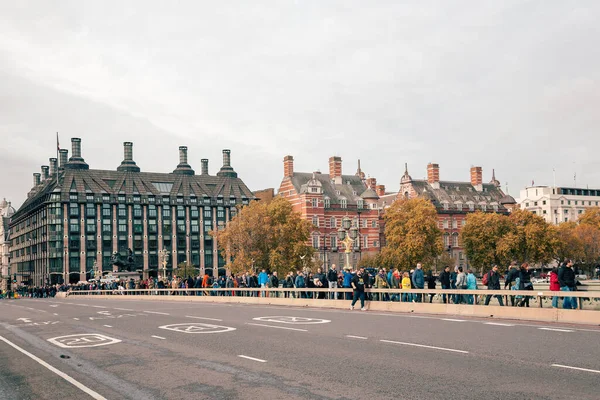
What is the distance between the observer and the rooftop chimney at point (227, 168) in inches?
6186

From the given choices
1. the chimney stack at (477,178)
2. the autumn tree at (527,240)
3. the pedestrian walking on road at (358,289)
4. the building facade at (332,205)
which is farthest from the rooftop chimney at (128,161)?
the pedestrian walking on road at (358,289)

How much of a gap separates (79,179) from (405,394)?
134114 millimetres

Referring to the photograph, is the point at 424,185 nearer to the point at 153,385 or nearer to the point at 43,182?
the point at 43,182

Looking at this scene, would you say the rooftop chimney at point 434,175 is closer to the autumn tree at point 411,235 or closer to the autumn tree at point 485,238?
the autumn tree at point 485,238

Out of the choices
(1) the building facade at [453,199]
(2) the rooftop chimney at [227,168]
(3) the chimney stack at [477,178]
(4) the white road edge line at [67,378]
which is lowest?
(4) the white road edge line at [67,378]

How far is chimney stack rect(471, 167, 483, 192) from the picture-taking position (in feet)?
468

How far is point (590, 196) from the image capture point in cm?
17762

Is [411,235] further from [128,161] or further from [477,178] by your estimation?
[128,161]

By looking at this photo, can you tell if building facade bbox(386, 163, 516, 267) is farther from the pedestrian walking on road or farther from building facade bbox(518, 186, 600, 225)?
the pedestrian walking on road

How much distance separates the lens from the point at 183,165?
504ft

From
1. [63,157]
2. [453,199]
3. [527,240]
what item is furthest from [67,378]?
[63,157]

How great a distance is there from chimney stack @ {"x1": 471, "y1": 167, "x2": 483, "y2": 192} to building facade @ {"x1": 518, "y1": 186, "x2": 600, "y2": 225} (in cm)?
3143

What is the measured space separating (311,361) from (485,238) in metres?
97.0

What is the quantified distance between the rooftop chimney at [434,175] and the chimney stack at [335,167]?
19.0 metres
